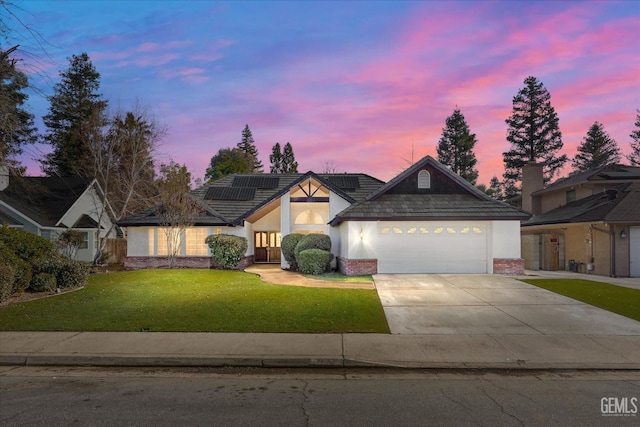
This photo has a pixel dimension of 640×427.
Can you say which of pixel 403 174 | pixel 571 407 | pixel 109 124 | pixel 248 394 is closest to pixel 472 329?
pixel 571 407

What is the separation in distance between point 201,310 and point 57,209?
21.0 metres

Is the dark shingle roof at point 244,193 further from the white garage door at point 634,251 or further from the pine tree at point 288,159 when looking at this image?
the pine tree at point 288,159

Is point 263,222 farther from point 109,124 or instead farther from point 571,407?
point 571,407

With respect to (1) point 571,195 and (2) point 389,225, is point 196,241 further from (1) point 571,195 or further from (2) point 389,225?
(1) point 571,195

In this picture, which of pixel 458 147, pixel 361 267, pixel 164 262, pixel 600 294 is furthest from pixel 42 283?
pixel 458 147

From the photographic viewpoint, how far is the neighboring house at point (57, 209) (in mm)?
22844

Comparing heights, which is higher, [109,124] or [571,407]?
[109,124]

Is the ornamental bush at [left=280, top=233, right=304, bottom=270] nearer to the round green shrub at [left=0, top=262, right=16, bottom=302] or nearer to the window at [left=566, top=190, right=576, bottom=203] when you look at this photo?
the round green shrub at [left=0, top=262, right=16, bottom=302]

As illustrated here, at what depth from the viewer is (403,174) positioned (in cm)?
1975

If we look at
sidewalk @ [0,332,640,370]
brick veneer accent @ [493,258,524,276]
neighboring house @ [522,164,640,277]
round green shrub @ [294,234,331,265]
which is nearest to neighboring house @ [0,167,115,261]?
round green shrub @ [294,234,331,265]

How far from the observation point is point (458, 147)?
186 feet

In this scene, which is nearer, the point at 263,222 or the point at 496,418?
the point at 496,418

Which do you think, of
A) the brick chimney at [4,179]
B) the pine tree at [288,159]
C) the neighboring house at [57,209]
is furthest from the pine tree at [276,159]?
the brick chimney at [4,179]

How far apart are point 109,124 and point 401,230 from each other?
59.0 feet
